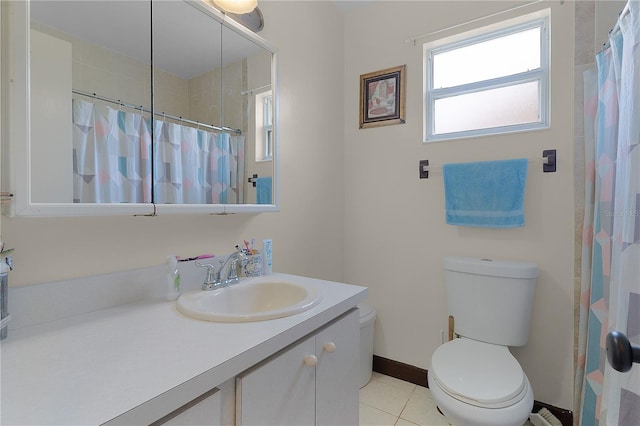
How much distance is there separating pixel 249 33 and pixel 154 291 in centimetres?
114

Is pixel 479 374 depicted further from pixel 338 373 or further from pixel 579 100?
pixel 579 100

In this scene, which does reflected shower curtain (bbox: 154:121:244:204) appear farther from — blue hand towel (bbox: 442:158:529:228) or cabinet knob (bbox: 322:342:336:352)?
blue hand towel (bbox: 442:158:529:228)

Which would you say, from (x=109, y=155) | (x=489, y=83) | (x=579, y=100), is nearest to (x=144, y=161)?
(x=109, y=155)

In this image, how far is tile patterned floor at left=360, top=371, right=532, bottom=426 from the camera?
1604 mm

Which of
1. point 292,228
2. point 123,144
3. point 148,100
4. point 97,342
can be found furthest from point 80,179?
point 292,228

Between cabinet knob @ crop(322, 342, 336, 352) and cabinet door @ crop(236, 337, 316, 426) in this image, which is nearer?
cabinet door @ crop(236, 337, 316, 426)

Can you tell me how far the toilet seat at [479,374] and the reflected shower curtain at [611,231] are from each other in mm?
277

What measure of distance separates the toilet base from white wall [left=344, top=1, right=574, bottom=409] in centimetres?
61

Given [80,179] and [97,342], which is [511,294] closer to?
[97,342]

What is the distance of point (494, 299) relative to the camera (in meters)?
1.55

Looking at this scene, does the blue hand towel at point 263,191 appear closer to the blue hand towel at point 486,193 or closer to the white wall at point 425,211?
the white wall at point 425,211

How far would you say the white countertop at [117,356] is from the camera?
0.49m

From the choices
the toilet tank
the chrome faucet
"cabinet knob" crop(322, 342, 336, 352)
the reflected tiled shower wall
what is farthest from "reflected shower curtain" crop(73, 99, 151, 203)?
the reflected tiled shower wall

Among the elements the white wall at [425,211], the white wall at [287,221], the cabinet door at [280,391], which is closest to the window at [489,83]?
the white wall at [425,211]
